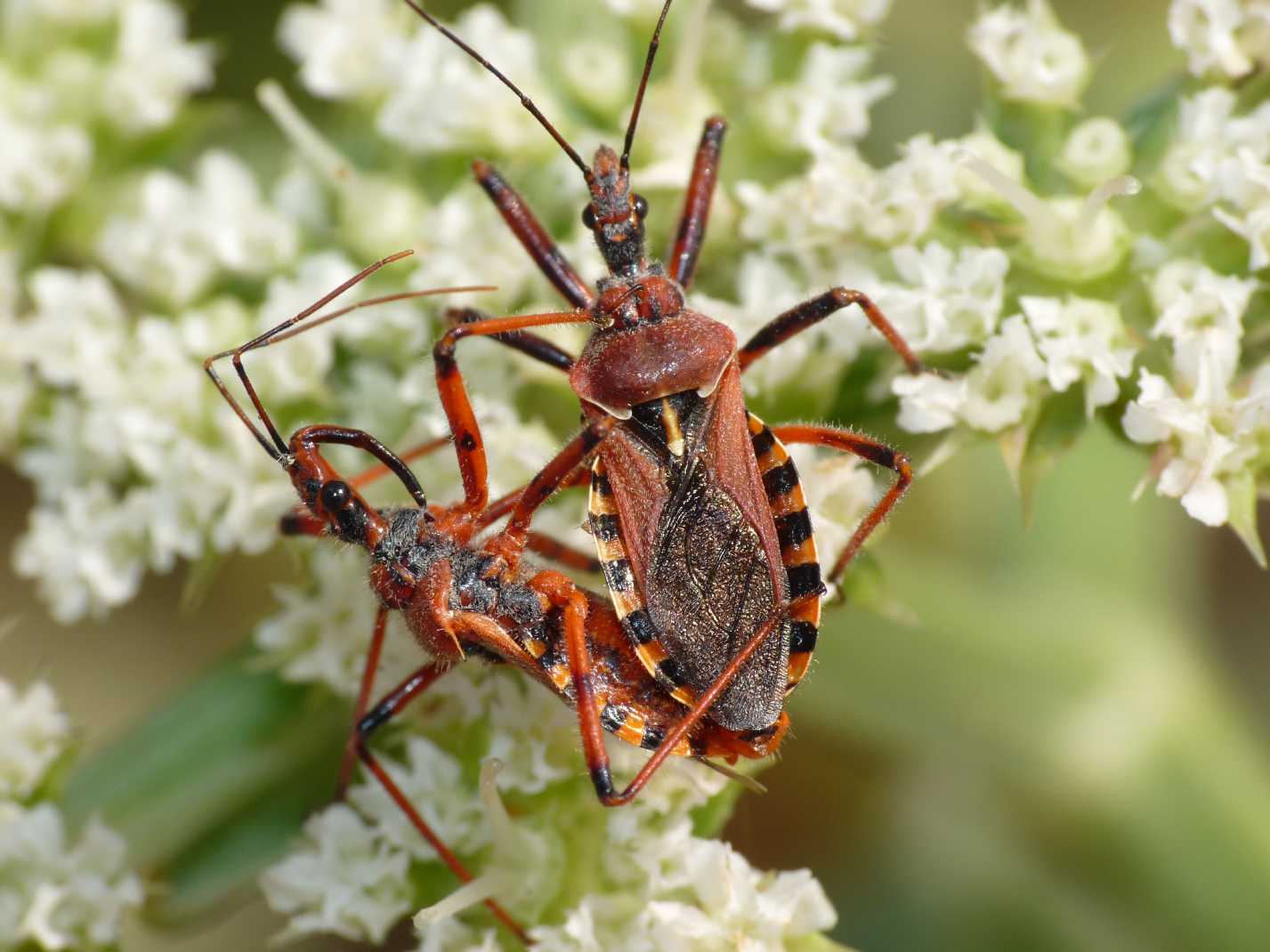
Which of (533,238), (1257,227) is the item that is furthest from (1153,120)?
(533,238)

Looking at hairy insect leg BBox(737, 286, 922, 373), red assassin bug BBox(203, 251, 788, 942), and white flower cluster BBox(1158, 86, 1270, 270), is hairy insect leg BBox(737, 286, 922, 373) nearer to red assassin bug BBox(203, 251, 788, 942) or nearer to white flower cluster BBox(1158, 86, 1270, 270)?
red assassin bug BBox(203, 251, 788, 942)

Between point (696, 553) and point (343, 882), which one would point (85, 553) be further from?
point (696, 553)

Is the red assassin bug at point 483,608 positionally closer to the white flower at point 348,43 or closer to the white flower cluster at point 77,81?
the white flower at point 348,43

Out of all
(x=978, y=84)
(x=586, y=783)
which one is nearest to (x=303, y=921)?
(x=586, y=783)

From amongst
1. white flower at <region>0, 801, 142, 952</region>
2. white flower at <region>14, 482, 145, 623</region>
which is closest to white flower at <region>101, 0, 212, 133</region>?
white flower at <region>14, 482, 145, 623</region>

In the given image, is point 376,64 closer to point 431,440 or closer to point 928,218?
point 431,440

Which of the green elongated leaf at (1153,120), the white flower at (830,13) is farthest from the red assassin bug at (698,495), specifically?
the white flower at (830,13)
